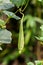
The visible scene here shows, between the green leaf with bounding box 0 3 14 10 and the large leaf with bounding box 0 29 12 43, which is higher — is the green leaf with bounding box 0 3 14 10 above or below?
above

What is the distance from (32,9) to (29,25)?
0.35 metres

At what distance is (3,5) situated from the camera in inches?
28.3

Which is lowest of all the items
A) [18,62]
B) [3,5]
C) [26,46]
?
[18,62]

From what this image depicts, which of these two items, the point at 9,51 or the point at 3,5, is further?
the point at 9,51

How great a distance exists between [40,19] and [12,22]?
1.05ft

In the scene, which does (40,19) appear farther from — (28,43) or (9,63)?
(9,63)

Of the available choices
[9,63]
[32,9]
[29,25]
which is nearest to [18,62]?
[9,63]

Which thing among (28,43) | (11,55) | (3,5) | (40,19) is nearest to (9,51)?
(11,55)

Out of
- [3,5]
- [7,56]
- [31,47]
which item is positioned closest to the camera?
[3,5]

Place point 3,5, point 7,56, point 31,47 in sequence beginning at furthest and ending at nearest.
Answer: point 31,47, point 7,56, point 3,5

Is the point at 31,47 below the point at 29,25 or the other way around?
below

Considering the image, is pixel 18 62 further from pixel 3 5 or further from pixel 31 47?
pixel 3 5

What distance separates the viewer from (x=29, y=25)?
2.60 m

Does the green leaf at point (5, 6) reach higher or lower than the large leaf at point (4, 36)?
higher
